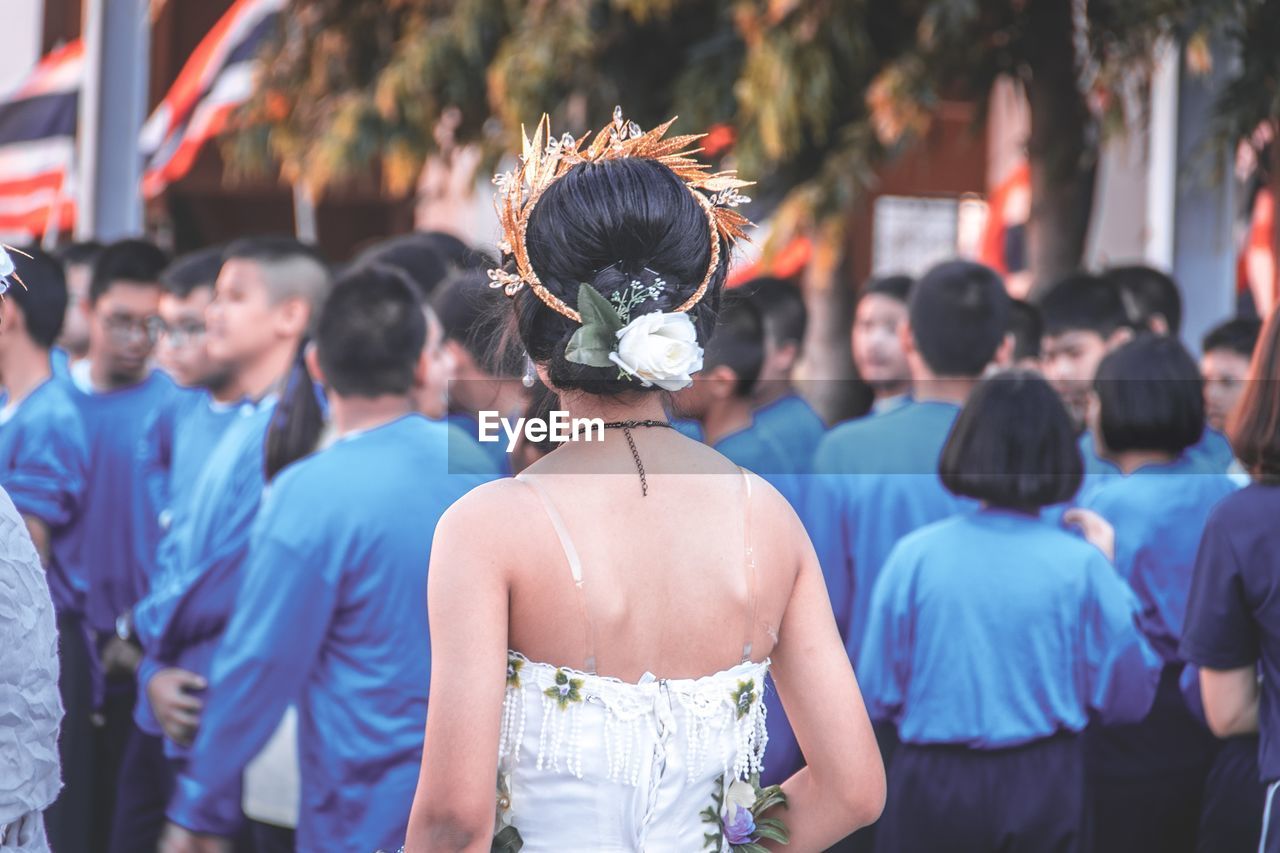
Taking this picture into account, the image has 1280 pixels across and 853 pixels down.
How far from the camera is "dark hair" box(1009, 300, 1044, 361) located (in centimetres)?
594

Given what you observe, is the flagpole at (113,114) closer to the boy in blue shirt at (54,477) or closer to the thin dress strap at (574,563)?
the boy in blue shirt at (54,477)

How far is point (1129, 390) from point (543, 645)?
2.81m

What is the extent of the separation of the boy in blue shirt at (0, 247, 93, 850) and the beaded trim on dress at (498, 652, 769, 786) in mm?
2999

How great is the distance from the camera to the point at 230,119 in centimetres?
955

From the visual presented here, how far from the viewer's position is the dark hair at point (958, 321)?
4770 mm

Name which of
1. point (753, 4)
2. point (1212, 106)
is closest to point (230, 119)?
point (753, 4)

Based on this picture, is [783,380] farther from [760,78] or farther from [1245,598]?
[1245,598]

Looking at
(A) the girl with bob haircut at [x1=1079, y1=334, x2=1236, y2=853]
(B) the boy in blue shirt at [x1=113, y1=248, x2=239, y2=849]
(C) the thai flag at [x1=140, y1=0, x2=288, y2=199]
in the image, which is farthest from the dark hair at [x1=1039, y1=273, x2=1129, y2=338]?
(C) the thai flag at [x1=140, y1=0, x2=288, y2=199]

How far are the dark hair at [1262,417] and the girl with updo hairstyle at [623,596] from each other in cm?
139

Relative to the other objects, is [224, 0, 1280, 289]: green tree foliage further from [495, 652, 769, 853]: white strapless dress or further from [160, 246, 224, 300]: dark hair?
[495, 652, 769, 853]: white strapless dress

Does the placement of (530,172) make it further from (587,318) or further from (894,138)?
(894,138)

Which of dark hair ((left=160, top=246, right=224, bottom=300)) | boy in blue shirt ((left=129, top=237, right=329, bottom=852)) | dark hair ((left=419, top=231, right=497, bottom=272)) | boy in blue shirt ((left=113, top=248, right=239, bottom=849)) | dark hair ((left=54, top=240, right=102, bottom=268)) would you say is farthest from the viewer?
dark hair ((left=54, top=240, right=102, bottom=268))

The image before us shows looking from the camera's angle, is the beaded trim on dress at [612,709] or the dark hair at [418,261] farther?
the dark hair at [418,261]

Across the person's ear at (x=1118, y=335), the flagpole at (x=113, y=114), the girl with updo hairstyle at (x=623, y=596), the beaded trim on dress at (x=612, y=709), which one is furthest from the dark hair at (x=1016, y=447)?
the flagpole at (x=113, y=114)
